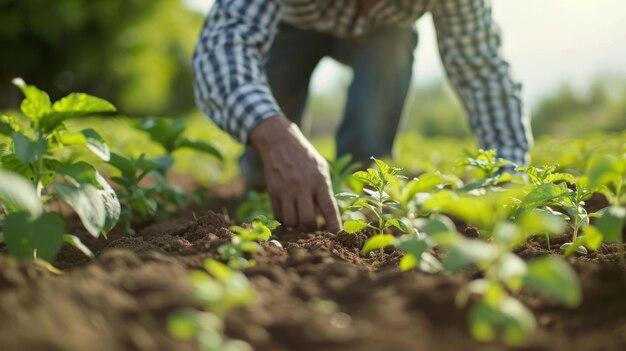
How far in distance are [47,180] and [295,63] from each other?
2.26m

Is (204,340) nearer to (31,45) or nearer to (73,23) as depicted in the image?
(73,23)

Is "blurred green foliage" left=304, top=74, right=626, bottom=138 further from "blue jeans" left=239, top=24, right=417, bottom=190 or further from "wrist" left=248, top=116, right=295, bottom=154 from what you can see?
"wrist" left=248, top=116, right=295, bottom=154

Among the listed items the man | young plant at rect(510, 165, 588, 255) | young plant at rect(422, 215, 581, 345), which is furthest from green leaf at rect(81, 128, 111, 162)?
young plant at rect(510, 165, 588, 255)

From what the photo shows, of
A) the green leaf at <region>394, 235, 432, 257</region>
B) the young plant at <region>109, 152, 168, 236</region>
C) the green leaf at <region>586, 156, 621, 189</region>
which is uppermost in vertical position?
the green leaf at <region>586, 156, 621, 189</region>

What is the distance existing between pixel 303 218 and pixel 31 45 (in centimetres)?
1465

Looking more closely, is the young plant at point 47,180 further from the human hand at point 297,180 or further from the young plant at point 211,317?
the human hand at point 297,180

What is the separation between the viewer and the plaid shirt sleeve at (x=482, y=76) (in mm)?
2854

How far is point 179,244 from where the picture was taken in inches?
62.7

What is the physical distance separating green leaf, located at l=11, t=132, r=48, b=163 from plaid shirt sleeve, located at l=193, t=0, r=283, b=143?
2.97ft

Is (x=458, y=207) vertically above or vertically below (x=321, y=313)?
above

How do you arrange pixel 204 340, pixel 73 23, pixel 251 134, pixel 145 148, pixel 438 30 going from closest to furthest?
1. pixel 204 340
2. pixel 251 134
3. pixel 438 30
4. pixel 145 148
5. pixel 73 23

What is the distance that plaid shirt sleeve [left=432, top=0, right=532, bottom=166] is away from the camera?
9.36ft

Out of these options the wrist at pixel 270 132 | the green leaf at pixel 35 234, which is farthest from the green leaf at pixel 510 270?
the wrist at pixel 270 132

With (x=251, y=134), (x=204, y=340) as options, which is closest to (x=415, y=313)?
(x=204, y=340)
